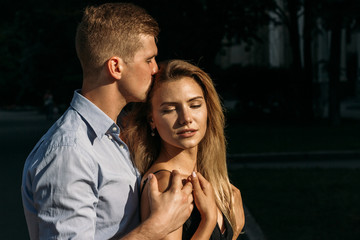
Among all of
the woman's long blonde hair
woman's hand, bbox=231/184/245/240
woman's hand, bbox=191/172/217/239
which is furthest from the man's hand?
woman's hand, bbox=231/184/245/240

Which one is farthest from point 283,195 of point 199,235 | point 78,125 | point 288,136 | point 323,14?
point 323,14

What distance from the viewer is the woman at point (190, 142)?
267cm

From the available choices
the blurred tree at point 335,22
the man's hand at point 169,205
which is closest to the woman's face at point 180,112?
the man's hand at point 169,205

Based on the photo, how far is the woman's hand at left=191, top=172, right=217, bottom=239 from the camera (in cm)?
260

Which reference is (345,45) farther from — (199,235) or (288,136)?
(199,235)

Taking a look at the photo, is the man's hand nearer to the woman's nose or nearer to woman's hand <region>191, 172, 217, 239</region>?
woman's hand <region>191, 172, 217, 239</region>

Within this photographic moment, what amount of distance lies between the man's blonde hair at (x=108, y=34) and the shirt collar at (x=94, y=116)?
0.12 m

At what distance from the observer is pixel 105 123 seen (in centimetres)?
234

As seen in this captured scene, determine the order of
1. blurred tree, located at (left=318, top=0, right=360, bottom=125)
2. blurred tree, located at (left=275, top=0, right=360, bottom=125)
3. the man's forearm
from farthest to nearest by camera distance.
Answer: blurred tree, located at (left=275, top=0, right=360, bottom=125) → blurred tree, located at (left=318, top=0, right=360, bottom=125) → the man's forearm

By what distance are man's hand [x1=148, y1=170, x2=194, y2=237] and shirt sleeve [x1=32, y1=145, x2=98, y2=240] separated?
0.98ft

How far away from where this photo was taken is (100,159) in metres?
2.22

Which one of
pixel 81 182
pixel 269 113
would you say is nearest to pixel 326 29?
pixel 269 113

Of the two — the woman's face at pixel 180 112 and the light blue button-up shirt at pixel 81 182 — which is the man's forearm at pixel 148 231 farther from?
the woman's face at pixel 180 112

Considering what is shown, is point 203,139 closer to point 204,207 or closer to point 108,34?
point 204,207
